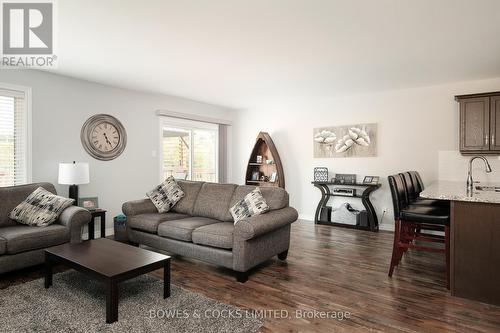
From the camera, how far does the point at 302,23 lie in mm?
2689

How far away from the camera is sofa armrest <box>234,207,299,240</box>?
286cm

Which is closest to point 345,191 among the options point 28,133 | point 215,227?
point 215,227

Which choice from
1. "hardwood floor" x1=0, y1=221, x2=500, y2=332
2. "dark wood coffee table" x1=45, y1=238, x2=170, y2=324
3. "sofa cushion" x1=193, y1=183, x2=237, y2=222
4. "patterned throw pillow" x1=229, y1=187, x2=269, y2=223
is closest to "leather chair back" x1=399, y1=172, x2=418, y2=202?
"hardwood floor" x1=0, y1=221, x2=500, y2=332

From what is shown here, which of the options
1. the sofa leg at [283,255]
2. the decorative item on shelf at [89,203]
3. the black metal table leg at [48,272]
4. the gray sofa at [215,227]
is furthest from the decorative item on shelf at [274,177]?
the black metal table leg at [48,272]

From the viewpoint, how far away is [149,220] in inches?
145

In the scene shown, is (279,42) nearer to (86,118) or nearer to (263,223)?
(263,223)

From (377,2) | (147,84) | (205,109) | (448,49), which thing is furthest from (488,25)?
(205,109)

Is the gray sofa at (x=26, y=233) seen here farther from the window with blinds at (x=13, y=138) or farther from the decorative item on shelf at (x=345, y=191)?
the decorative item on shelf at (x=345, y=191)

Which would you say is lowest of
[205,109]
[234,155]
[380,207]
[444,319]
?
[444,319]

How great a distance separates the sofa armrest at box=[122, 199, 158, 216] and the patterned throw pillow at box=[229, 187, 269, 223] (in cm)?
127

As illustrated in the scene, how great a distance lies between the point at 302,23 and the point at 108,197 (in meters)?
3.91

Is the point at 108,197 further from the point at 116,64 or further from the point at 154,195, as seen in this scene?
the point at 116,64

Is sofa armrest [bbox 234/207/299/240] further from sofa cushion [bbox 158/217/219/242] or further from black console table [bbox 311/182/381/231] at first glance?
black console table [bbox 311/182/381/231]

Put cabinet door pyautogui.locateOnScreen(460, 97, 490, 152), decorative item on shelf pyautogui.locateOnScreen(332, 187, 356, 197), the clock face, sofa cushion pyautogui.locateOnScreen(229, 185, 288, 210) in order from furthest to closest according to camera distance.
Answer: decorative item on shelf pyautogui.locateOnScreen(332, 187, 356, 197) < the clock face < cabinet door pyautogui.locateOnScreen(460, 97, 490, 152) < sofa cushion pyautogui.locateOnScreen(229, 185, 288, 210)
